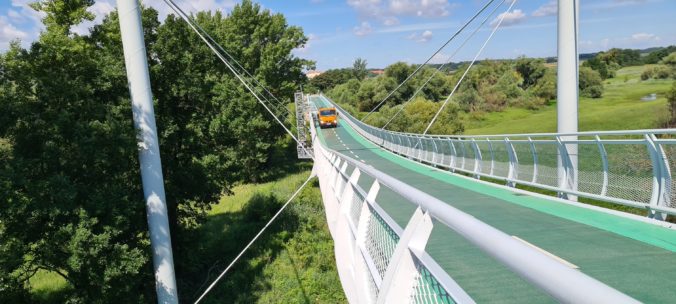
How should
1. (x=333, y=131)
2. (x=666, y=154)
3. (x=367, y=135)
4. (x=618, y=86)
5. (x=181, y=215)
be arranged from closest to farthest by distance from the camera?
(x=666, y=154)
(x=181, y=215)
(x=367, y=135)
(x=333, y=131)
(x=618, y=86)

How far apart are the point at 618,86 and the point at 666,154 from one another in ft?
289

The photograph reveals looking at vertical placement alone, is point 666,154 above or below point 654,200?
above

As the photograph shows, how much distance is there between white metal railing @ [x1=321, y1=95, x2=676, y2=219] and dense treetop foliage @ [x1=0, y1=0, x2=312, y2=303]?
32.9 feet

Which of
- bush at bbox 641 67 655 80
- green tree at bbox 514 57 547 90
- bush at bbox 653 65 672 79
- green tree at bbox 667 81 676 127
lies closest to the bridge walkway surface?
green tree at bbox 667 81 676 127

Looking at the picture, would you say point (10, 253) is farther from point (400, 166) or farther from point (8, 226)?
point (400, 166)

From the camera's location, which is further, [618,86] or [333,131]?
[618,86]

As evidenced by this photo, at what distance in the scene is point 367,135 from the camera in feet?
145

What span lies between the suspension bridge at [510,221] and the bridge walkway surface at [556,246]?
0.06 feet

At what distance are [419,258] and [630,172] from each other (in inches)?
281

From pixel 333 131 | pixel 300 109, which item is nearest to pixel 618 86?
pixel 333 131

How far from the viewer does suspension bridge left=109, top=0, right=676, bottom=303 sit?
7.07ft

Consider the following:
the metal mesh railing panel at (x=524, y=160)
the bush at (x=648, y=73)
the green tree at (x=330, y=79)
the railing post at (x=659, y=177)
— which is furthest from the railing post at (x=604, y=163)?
the green tree at (x=330, y=79)

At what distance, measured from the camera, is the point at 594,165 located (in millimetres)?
9203

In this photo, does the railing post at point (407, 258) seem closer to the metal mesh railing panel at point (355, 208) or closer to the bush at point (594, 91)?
the metal mesh railing panel at point (355, 208)
